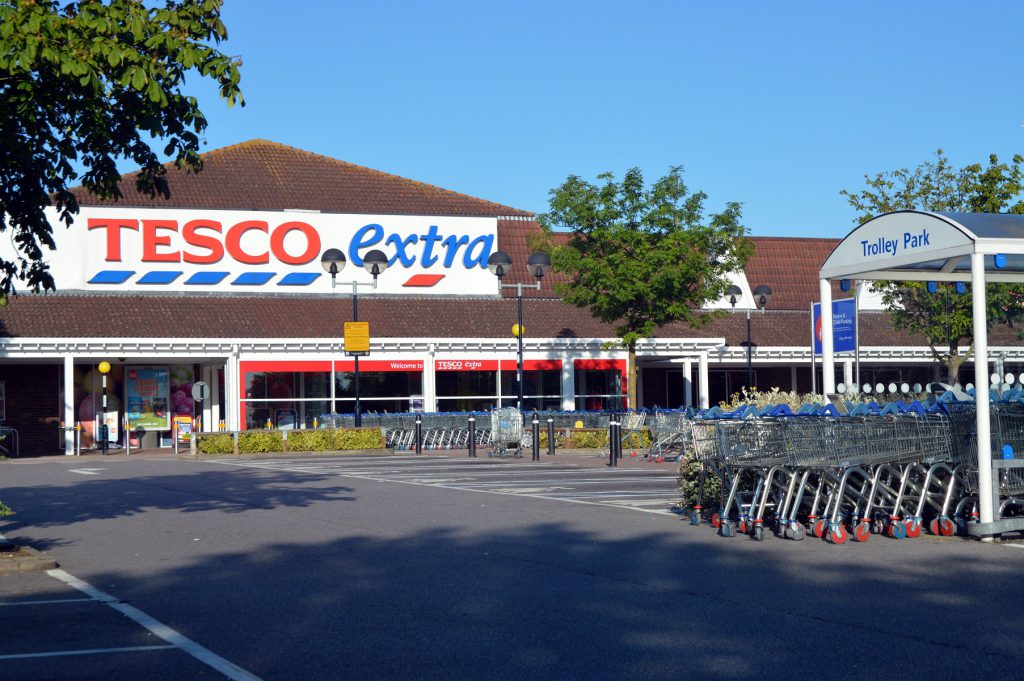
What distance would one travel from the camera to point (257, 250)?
3947 centimetres

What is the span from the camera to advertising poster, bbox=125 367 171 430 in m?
38.3

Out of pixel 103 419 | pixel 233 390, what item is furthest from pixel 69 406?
pixel 233 390

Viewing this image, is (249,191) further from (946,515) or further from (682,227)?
(946,515)

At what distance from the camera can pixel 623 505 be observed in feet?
53.2

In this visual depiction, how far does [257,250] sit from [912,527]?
30.6m

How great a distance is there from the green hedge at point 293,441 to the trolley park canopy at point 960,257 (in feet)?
64.1

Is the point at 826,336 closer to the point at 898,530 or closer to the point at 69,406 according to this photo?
the point at 898,530

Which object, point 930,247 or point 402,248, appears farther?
point 402,248

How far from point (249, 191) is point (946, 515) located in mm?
32028

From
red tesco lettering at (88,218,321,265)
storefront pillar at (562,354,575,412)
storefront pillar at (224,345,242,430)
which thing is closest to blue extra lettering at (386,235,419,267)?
red tesco lettering at (88,218,321,265)

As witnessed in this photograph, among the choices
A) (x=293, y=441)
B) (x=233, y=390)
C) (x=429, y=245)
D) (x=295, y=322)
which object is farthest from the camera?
(x=429, y=245)

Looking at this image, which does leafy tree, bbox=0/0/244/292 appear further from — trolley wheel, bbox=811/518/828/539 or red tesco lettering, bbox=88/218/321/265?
red tesco lettering, bbox=88/218/321/265

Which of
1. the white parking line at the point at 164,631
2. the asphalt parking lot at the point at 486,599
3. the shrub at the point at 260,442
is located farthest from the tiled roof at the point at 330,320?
the white parking line at the point at 164,631

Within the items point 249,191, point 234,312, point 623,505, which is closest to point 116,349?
point 234,312
